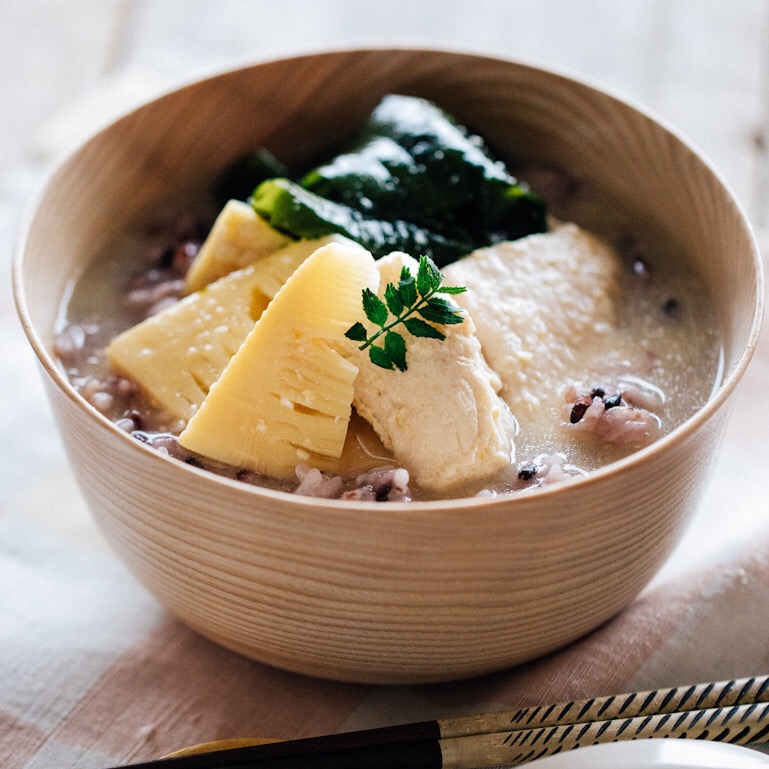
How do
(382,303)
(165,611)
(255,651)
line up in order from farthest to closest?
(165,611), (255,651), (382,303)

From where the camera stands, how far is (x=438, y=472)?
76.3 inches

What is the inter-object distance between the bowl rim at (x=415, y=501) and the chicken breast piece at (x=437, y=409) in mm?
79

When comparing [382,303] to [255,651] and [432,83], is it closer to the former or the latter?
[255,651]

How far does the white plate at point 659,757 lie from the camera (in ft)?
5.54

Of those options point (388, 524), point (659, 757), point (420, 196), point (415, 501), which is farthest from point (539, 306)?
point (659, 757)

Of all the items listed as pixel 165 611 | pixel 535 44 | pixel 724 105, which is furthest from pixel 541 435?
pixel 535 44

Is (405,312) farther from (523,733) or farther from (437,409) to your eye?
(523,733)

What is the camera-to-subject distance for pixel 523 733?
187cm

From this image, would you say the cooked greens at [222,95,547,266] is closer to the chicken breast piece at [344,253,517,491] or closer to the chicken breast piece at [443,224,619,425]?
the chicken breast piece at [443,224,619,425]

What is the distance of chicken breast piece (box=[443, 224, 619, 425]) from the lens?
217 cm

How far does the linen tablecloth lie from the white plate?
257mm

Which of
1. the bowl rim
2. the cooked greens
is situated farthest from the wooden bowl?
the cooked greens

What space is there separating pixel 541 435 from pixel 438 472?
266mm

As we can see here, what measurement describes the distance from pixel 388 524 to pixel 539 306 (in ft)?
3.00
